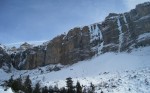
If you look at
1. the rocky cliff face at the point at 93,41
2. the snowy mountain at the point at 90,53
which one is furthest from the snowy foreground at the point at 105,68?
the rocky cliff face at the point at 93,41

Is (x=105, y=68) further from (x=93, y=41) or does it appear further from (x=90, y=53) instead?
(x=93, y=41)

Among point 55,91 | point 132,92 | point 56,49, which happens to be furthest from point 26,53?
point 132,92

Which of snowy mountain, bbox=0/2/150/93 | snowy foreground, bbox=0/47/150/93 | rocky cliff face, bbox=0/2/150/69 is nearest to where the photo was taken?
snowy foreground, bbox=0/47/150/93

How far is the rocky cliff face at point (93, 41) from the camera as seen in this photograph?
140m

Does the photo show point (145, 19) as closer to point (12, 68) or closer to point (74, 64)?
point (74, 64)

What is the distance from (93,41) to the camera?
161m

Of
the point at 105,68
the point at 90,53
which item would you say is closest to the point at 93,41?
the point at 90,53

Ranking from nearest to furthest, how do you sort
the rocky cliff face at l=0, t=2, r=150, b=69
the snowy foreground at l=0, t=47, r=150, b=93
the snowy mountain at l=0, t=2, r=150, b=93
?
1. the snowy foreground at l=0, t=47, r=150, b=93
2. the snowy mountain at l=0, t=2, r=150, b=93
3. the rocky cliff face at l=0, t=2, r=150, b=69

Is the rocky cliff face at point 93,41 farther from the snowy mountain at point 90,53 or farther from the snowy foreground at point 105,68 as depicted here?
the snowy foreground at point 105,68

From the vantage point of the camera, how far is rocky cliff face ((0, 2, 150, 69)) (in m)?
140

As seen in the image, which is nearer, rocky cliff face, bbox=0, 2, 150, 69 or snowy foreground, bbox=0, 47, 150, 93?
snowy foreground, bbox=0, 47, 150, 93

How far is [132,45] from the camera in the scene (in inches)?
5300

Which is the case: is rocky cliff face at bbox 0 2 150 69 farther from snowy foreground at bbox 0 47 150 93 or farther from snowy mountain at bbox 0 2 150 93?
snowy foreground at bbox 0 47 150 93

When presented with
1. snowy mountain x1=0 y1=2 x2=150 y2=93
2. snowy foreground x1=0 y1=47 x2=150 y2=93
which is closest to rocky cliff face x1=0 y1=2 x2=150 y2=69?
snowy mountain x1=0 y1=2 x2=150 y2=93
